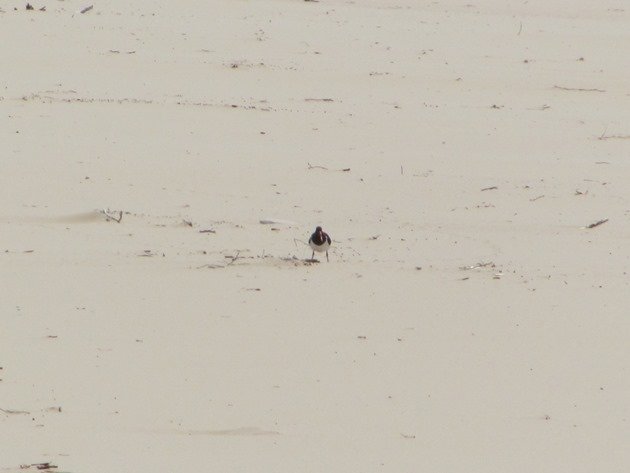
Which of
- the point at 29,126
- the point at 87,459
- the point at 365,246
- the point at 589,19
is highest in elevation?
the point at 589,19

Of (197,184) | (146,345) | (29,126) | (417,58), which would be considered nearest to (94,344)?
(146,345)

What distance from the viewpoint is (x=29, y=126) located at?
27.2ft

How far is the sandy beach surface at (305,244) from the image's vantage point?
4.56 metres

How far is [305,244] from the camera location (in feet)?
21.8

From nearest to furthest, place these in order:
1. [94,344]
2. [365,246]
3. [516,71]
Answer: [94,344]
[365,246]
[516,71]

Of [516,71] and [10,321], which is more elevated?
[516,71]

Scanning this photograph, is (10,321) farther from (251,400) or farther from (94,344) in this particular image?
(251,400)

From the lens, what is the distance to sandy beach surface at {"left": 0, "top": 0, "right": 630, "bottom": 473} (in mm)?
4559

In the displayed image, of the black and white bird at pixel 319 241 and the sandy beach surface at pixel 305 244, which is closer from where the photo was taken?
the sandy beach surface at pixel 305 244

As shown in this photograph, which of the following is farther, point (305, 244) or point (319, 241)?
point (305, 244)

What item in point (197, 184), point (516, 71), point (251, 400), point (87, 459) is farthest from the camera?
point (516, 71)

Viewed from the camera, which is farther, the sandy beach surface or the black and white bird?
the black and white bird

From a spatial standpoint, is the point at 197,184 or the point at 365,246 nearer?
the point at 365,246

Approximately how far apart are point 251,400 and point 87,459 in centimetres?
75
